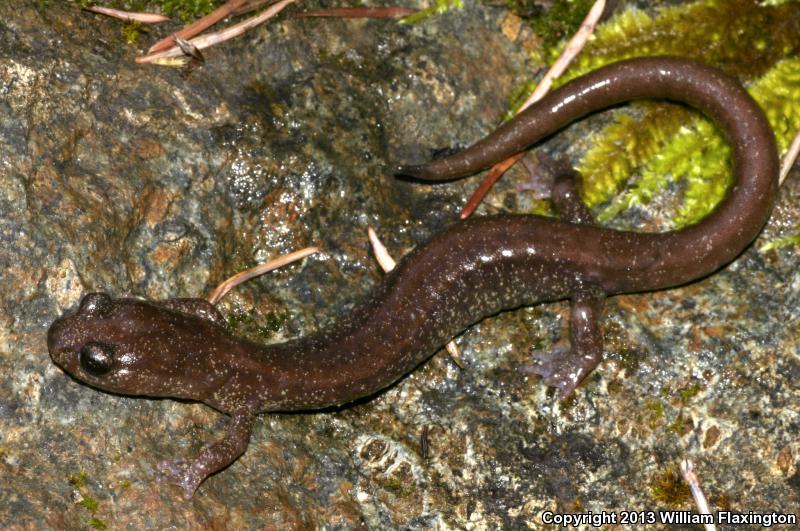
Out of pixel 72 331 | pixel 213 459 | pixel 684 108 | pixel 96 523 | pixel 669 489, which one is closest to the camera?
pixel 96 523

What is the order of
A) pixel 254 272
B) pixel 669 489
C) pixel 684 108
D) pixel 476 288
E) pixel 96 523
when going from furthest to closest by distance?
pixel 684 108 < pixel 476 288 < pixel 254 272 < pixel 669 489 < pixel 96 523

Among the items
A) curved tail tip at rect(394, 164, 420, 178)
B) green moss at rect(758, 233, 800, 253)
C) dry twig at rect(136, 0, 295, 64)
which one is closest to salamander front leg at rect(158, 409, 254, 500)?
curved tail tip at rect(394, 164, 420, 178)

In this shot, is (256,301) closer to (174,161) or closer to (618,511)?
(174,161)

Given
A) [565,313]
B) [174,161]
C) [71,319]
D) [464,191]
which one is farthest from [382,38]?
[71,319]

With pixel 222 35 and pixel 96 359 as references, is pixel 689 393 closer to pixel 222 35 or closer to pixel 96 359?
pixel 96 359

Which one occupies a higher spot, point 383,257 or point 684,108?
point 684,108

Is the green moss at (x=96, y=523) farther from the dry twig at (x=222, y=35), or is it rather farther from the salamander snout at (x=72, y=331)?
the dry twig at (x=222, y=35)

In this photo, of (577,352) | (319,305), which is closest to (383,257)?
(319,305)

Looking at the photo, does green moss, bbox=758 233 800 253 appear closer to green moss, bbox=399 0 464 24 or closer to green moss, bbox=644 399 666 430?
green moss, bbox=644 399 666 430
